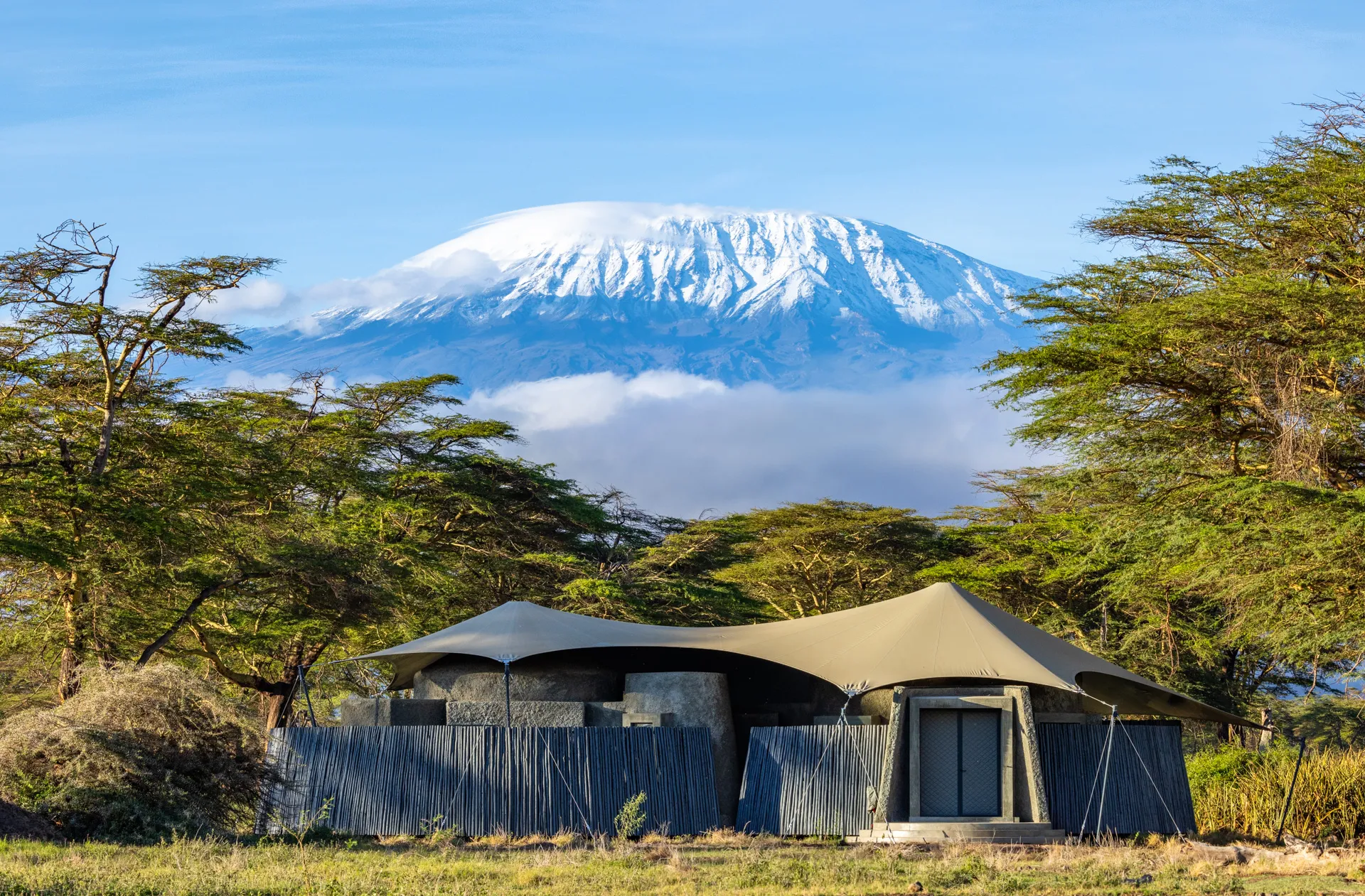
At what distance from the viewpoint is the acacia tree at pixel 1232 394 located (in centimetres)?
2403

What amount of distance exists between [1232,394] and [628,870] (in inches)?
706

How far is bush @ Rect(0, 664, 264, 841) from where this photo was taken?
1550 centimetres

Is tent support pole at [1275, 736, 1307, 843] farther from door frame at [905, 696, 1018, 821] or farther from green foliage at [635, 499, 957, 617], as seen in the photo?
green foliage at [635, 499, 957, 617]

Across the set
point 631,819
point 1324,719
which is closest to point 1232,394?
point 631,819

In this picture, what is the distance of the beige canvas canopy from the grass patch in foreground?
3218 millimetres

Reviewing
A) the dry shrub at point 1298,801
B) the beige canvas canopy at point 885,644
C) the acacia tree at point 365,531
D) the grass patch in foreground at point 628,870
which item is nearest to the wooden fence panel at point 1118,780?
the beige canvas canopy at point 885,644

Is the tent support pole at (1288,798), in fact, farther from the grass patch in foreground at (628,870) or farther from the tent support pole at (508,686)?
the tent support pole at (508,686)

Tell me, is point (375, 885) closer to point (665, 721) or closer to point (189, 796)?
point (189, 796)

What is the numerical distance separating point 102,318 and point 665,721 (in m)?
13.9

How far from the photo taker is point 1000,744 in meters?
19.0

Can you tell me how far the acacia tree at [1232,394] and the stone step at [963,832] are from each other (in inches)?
291

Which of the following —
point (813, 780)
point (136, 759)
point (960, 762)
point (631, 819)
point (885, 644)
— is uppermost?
point (885, 644)

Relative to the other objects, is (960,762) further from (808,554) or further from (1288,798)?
(808,554)

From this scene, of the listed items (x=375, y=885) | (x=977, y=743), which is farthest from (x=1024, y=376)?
(x=375, y=885)
